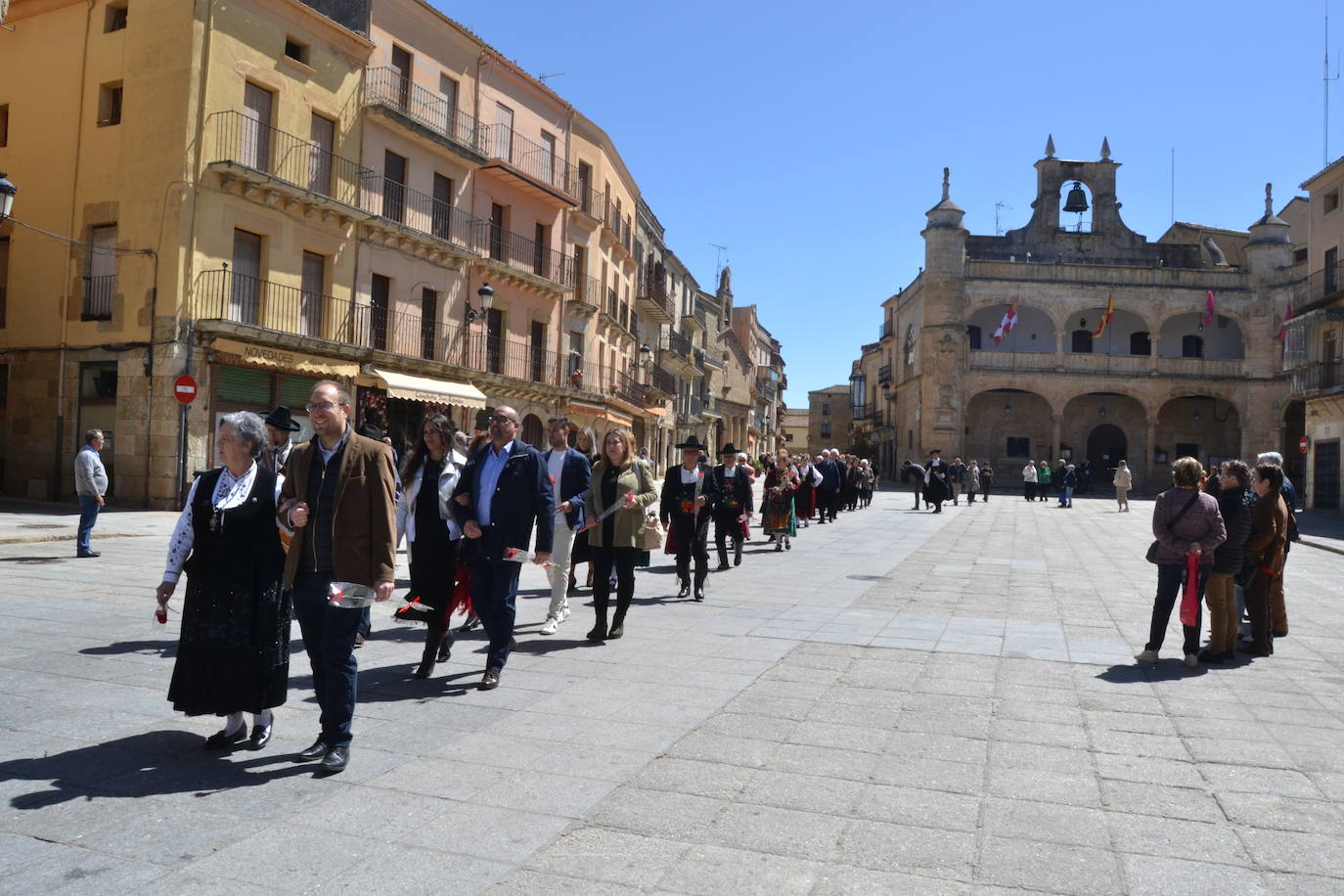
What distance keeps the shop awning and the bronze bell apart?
40.2 meters

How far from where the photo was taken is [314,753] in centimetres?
458

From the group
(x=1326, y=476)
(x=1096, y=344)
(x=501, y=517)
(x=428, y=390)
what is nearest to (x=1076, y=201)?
(x=1096, y=344)

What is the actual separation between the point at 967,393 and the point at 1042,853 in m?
50.3

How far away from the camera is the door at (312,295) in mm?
22516

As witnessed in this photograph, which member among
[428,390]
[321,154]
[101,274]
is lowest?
[428,390]

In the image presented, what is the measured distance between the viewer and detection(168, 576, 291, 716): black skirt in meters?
4.46

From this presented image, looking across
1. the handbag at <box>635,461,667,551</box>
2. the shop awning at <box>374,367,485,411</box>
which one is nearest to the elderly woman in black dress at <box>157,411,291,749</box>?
the handbag at <box>635,461,667,551</box>

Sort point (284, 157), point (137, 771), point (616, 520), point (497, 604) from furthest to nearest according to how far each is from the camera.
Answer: point (284, 157) → point (616, 520) → point (497, 604) → point (137, 771)

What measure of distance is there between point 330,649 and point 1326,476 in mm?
38607

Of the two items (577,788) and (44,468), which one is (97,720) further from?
(44,468)

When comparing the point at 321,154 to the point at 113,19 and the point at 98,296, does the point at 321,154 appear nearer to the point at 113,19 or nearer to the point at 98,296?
the point at 113,19

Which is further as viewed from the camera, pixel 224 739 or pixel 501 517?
pixel 501 517

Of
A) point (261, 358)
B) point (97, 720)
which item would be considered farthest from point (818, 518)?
point (97, 720)

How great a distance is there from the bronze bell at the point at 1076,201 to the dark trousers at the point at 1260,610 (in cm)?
5182
